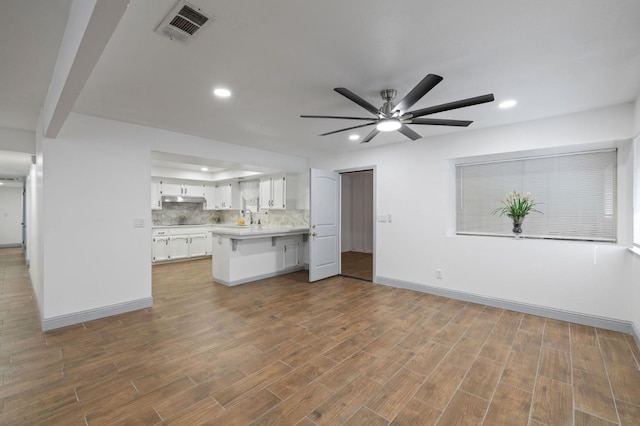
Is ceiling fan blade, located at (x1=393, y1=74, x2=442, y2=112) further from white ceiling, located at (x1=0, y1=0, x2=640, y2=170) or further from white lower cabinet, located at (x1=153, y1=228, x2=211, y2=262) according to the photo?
white lower cabinet, located at (x1=153, y1=228, x2=211, y2=262)

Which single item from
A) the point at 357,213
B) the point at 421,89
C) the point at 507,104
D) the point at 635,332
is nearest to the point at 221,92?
the point at 421,89

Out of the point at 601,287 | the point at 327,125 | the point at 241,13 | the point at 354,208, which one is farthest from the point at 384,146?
the point at 354,208

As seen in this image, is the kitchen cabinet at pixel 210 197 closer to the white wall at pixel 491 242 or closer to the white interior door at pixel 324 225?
the white interior door at pixel 324 225

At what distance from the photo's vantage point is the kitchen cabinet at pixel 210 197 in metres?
8.32

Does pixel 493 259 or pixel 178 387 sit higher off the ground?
pixel 493 259

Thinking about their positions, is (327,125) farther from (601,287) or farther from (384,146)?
(601,287)

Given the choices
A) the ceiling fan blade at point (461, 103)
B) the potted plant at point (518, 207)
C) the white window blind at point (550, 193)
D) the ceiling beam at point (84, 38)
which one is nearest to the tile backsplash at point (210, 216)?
the white window blind at point (550, 193)

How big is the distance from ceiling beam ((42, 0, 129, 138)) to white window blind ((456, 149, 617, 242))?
A: 4.57m

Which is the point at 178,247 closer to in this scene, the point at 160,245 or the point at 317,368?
the point at 160,245

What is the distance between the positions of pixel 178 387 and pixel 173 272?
14.7 feet

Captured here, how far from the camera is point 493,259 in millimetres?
3957

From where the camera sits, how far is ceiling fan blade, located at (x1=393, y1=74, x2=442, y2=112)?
1978mm

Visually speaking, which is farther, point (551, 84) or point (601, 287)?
point (601, 287)

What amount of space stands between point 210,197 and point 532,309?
7821 mm
